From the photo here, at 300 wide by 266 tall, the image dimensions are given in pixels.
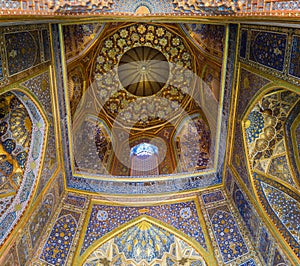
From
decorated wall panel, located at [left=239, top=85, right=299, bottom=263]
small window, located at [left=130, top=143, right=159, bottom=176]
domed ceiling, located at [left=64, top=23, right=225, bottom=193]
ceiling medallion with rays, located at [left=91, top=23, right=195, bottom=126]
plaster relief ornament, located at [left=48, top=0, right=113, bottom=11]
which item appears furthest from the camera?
ceiling medallion with rays, located at [left=91, top=23, right=195, bottom=126]

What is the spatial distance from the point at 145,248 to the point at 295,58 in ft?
17.8

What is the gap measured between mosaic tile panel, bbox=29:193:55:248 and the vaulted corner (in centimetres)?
4

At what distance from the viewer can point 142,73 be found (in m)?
10.3

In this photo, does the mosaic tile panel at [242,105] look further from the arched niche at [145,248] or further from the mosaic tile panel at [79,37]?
the mosaic tile panel at [79,37]

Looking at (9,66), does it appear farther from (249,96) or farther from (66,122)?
(249,96)

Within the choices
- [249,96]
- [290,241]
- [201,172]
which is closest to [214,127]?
[201,172]

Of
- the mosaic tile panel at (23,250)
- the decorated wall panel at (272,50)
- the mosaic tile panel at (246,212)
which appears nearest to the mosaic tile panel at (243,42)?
the decorated wall panel at (272,50)

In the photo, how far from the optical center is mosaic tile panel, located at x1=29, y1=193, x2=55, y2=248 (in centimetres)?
746

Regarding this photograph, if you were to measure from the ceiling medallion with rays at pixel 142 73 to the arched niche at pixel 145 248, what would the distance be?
3.25 meters

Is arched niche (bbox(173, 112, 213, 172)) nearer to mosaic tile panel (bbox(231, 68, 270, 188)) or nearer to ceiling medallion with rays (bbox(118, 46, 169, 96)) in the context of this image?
mosaic tile panel (bbox(231, 68, 270, 188))

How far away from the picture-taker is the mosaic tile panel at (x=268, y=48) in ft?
18.9

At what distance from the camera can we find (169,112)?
400 inches

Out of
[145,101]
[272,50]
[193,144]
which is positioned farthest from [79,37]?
[272,50]

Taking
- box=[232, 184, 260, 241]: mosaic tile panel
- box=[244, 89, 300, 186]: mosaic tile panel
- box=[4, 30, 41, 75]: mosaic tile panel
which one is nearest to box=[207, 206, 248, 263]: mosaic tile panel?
box=[232, 184, 260, 241]: mosaic tile panel
